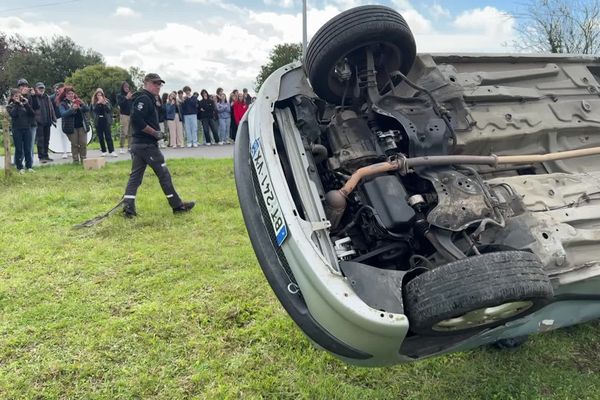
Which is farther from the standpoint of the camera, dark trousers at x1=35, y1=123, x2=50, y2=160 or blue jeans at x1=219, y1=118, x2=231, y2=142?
blue jeans at x1=219, y1=118, x2=231, y2=142

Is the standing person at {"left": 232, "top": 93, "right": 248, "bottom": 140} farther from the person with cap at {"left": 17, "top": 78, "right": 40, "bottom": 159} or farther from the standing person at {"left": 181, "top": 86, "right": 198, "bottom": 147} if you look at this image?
the person with cap at {"left": 17, "top": 78, "right": 40, "bottom": 159}

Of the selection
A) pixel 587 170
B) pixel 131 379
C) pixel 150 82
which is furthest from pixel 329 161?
pixel 150 82

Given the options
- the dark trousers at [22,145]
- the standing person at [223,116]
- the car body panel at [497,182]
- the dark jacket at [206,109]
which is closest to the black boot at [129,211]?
the car body panel at [497,182]

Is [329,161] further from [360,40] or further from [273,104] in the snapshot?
[360,40]

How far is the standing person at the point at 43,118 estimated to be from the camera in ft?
34.9

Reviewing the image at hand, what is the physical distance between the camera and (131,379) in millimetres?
2895

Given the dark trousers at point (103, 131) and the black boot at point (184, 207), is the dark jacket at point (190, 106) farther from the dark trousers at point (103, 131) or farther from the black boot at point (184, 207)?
the black boot at point (184, 207)

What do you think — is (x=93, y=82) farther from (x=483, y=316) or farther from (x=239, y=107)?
(x=483, y=316)

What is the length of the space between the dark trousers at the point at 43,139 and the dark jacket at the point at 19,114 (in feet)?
4.31

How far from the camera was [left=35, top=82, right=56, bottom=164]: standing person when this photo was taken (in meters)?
10.6

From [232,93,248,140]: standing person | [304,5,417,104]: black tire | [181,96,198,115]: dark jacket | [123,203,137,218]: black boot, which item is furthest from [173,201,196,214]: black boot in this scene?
[232,93,248,140]: standing person

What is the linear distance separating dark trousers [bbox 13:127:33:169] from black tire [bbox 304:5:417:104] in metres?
8.88

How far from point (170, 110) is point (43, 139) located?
383 centimetres

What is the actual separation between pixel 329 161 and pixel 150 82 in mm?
4211
